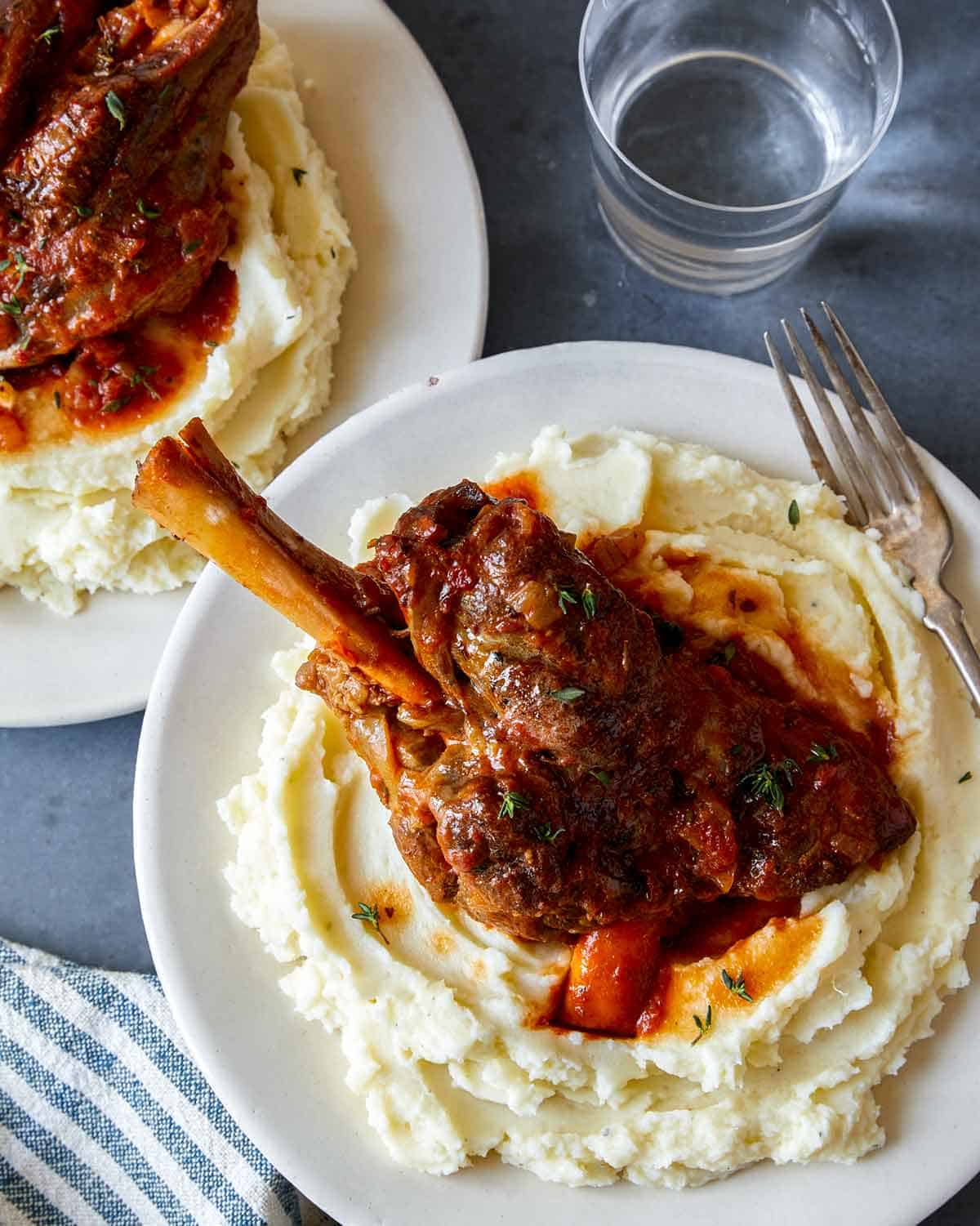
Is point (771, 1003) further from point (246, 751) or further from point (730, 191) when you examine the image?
point (730, 191)

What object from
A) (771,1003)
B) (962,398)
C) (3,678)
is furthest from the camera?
(962,398)

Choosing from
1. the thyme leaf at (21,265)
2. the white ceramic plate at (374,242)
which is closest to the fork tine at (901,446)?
the white ceramic plate at (374,242)

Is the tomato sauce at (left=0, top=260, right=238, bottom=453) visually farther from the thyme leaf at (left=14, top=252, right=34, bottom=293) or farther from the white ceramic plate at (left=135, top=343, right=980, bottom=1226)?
the white ceramic plate at (left=135, top=343, right=980, bottom=1226)

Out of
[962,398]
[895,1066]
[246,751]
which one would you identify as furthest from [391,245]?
[895,1066]

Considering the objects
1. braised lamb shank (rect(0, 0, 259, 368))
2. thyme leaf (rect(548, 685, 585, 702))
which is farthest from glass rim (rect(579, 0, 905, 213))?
thyme leaf (rect(548, 685, 585, 702))

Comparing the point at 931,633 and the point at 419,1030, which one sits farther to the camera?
the point at 931,633

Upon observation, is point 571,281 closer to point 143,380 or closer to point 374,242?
point 374,242

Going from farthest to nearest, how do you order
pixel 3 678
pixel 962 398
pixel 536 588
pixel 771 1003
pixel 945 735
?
pixel 962 398, pixel 3 678, pixel 945 735, pixel 771 1003, pixel 536 588
